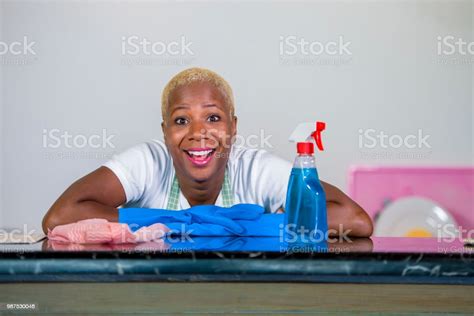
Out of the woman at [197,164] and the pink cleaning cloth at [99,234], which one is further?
the woman at [197,164]

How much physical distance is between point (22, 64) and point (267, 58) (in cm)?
104

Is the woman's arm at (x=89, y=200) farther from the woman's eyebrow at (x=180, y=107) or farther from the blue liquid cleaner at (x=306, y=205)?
the blue liquid cleaner at (x=306, y=205)

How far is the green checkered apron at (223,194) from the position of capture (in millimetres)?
2262

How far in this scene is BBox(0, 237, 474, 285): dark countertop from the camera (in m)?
0.98

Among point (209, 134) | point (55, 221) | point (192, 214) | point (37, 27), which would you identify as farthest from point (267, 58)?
point (192, 214)

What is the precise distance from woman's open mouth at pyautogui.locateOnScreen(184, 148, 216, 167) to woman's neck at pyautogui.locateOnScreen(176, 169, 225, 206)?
2.5 inches

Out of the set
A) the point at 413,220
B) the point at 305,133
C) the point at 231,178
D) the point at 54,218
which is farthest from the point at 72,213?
the point at 413,220

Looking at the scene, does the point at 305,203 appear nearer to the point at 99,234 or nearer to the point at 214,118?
the point at 99,234

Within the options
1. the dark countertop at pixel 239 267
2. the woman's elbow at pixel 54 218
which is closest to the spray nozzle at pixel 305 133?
the dark countertop at pixel 239 267

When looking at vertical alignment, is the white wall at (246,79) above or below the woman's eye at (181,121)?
above

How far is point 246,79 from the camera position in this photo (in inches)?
115

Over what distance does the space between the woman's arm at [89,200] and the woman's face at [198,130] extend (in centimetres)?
24

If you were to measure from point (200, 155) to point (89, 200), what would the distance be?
1.51 ft

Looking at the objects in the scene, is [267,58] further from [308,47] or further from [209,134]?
[209,134]
